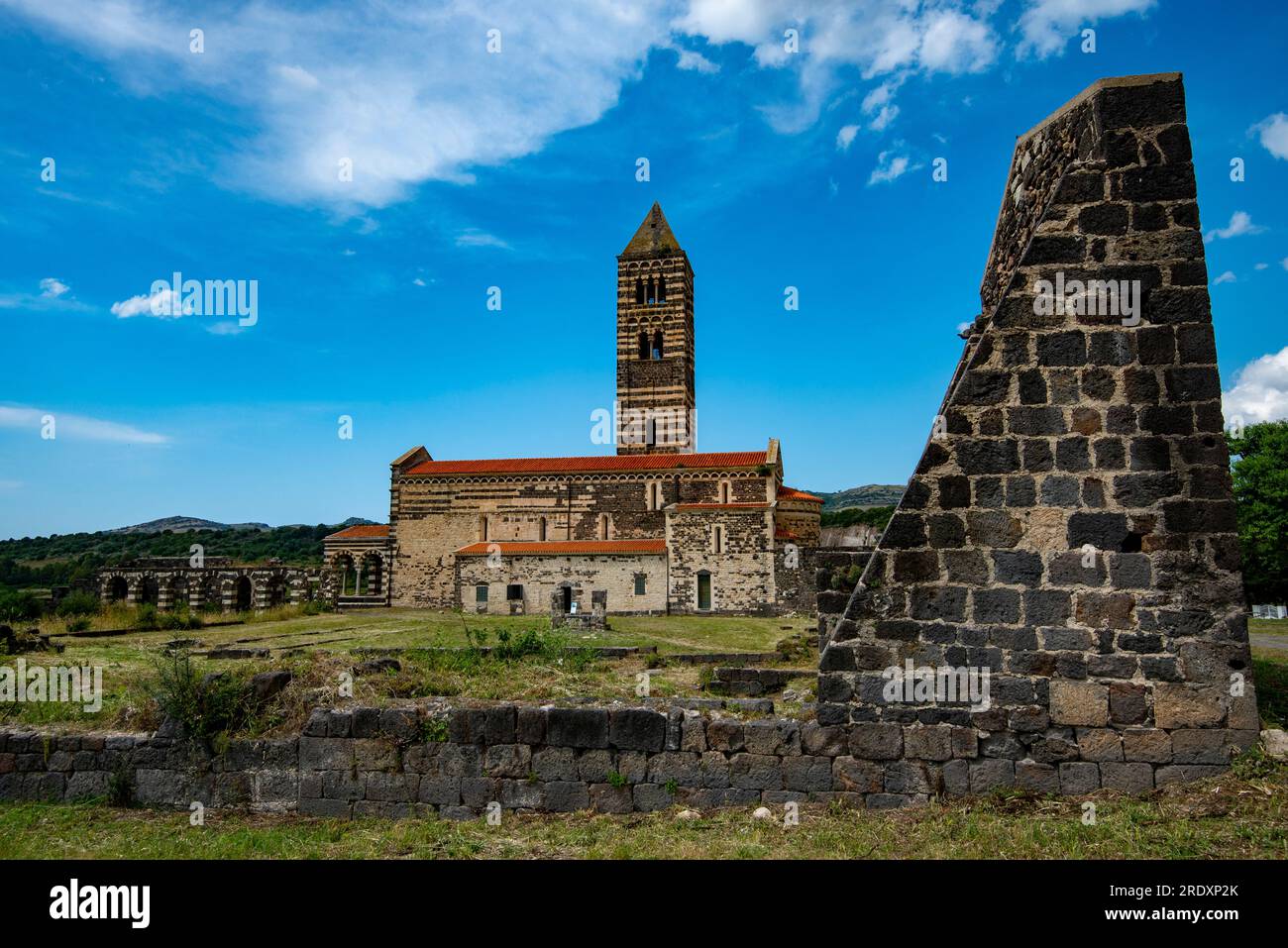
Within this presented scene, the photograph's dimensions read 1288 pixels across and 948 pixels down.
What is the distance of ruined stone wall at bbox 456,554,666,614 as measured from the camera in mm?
39000

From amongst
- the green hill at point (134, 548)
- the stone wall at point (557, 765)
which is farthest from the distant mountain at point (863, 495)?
the stone wall at point (557, 765)

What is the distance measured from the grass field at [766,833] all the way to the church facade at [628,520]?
3201 cm

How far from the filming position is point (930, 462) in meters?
5.83

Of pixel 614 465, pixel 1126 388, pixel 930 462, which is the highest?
pixel 614 465

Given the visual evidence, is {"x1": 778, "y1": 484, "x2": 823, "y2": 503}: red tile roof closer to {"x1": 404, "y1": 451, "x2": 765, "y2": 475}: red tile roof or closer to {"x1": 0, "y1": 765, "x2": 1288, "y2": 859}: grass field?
{"x1": 404, "y1": 451, "x2": 765, "y2": 475}: red tile roof

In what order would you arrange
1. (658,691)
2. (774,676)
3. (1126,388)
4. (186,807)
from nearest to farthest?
(1126,388)
(186,807)
(658,691)
(774,676)

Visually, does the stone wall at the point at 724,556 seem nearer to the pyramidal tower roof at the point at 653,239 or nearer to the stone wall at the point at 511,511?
the stone wall at the point at 511,511

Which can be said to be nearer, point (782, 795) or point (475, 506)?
point (782, 795)

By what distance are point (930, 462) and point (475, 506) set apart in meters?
41.6

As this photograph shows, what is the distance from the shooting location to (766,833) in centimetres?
539

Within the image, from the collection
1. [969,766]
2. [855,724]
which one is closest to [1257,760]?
[969,766]

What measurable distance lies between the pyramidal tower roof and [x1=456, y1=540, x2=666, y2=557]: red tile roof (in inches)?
862

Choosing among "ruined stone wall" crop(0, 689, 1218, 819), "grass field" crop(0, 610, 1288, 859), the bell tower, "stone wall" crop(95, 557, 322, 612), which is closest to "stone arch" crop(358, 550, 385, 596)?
"stone wall" crop(95, 557, 322, 612)
